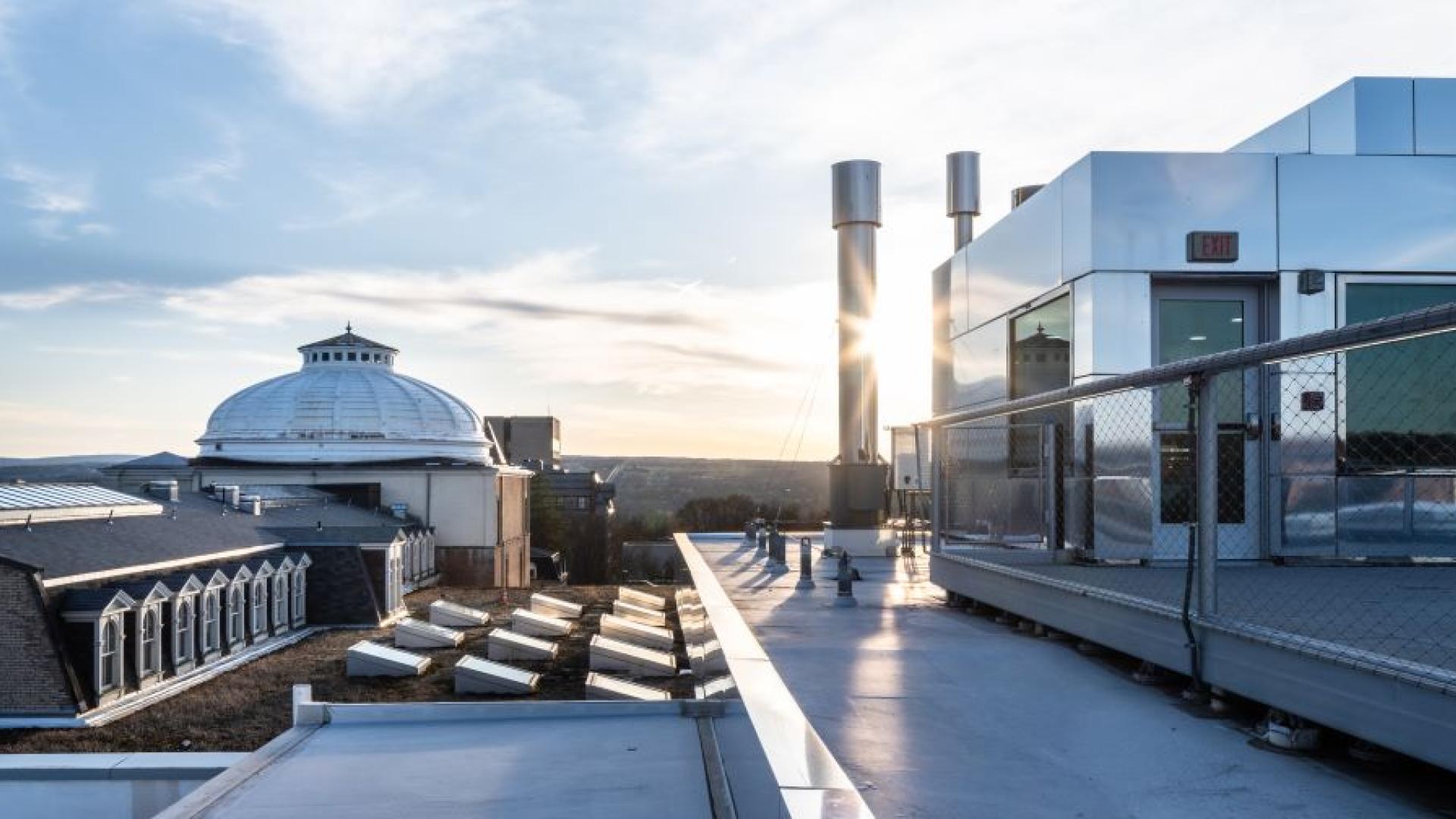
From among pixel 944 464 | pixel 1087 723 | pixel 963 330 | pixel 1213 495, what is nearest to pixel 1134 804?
pixel 1087 723

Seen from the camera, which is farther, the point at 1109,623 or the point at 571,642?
the point at 571,642

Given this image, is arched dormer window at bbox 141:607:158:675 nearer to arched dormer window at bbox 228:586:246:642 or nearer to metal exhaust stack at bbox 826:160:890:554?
arched dormer window at bbox 228:586:246:642

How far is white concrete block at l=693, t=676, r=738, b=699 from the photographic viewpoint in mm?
5941

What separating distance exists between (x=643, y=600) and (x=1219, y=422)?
32.3 m

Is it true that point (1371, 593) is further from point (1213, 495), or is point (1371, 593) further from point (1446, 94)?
point (1446, 94)

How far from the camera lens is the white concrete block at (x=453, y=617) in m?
37.4

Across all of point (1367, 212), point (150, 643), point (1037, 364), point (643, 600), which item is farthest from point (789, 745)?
point (643, 600)

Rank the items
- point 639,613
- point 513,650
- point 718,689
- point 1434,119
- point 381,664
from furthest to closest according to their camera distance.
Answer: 1. point 639,613
2. point 513,650
3. point 381,664
4. point 1434,119
5. point 718,689

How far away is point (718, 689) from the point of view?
315 inches

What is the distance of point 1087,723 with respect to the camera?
512cm

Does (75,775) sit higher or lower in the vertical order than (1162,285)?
lower

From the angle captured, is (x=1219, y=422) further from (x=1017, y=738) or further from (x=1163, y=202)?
(x=1017, y=738)

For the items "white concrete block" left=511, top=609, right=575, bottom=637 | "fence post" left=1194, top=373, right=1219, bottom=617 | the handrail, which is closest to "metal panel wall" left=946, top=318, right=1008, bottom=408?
the handrail

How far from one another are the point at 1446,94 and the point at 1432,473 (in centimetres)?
363
